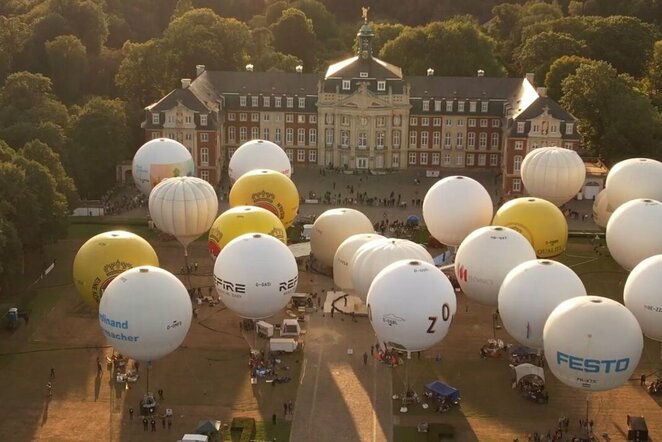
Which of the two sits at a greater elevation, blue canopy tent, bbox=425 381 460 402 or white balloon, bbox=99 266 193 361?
white balloon, bbox=99 266 193 361

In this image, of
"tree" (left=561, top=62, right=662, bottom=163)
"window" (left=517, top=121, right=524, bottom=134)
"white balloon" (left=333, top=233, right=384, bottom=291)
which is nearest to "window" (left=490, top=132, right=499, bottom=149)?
"tree" (left=561, top=62, right=662, bottom=163)

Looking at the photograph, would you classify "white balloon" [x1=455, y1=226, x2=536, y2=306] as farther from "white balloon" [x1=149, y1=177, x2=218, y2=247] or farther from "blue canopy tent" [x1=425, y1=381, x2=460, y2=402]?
"white balloon" [x1=149, y1=177, x2=218, y2=247]

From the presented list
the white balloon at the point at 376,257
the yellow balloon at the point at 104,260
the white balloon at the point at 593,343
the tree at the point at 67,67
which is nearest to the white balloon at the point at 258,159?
the white balloon at the point at 376,257

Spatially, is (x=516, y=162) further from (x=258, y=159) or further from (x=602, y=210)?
(x=258, y=159)

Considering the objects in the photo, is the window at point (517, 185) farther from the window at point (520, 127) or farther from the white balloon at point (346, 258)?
the white balloon at point (346, 258)

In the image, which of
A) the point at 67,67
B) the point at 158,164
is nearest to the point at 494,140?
the point at 158,164

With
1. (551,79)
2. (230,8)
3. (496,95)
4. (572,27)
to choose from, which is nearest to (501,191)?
(496,95)

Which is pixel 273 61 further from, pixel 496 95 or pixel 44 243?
pixel 44 243
